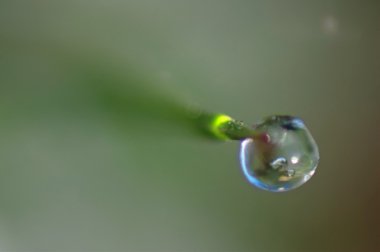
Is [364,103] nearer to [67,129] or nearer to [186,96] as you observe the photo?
[186,96]

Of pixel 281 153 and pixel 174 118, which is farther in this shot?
pixel 174 118

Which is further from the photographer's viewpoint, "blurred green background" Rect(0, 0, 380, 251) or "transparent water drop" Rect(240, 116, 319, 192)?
"blurred green background" Rect(0, 0, 380, 251)

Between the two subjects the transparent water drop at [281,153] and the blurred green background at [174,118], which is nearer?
the transparent water drop at [281,153]

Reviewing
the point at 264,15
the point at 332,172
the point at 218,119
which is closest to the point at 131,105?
the point at 218,119

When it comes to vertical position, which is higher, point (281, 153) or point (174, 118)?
point (174, 118)
